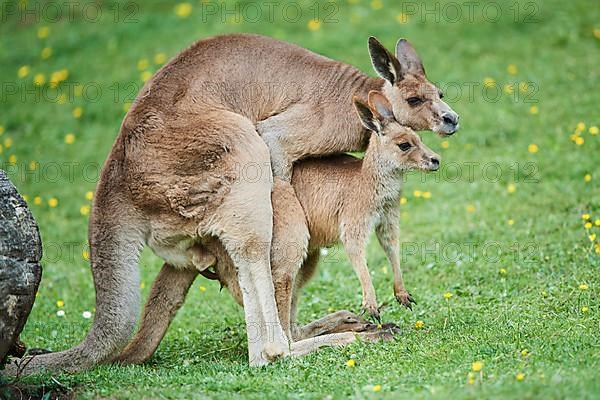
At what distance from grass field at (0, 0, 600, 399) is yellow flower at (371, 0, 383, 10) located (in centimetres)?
4

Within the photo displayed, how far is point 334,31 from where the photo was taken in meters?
13.3

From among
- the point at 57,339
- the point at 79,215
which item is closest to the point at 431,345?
the point at 57,339

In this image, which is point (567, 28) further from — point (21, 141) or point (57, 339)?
point (57, 339)

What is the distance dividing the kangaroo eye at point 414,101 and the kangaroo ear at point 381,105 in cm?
19

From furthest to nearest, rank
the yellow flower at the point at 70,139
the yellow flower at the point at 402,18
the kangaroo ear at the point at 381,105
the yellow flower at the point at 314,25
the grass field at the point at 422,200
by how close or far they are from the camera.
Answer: the yellow flower at the point at 314,25
the yellow flower at the point at 402,18
the yellow flower at the point at 70,139
the kangaroo ear at the point at 381,105
the grass field at the point at 422,200

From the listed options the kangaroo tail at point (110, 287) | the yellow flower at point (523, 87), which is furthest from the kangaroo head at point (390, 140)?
the yellow flower at point (523, 87)

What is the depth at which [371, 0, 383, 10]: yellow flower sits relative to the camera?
1376cm

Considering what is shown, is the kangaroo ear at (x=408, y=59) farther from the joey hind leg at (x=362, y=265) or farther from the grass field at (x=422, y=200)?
the grass field at (x=422, y=200)

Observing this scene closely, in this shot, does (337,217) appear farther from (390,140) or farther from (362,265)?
(390,140)

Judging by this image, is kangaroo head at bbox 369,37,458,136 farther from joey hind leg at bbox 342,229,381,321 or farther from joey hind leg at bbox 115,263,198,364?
joey hind leg at bbox 115,263,198,364

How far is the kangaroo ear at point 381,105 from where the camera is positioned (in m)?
6.43

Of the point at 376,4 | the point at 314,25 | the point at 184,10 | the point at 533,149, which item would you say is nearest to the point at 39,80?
the point at 184,10

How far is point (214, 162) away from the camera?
6.22 meters

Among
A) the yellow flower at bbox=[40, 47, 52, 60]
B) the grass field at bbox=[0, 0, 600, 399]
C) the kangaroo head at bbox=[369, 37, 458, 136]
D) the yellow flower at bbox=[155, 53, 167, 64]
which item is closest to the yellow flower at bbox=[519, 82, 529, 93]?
the grass field at bbox=[0, 0, 600, 399]
